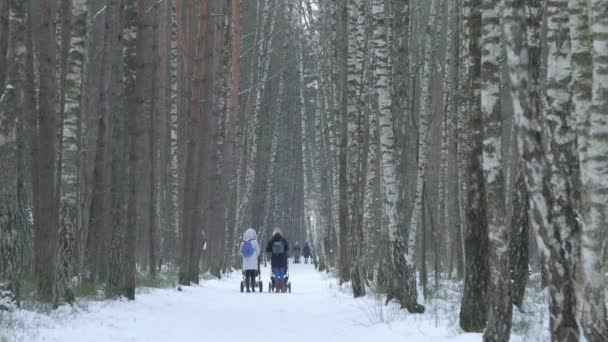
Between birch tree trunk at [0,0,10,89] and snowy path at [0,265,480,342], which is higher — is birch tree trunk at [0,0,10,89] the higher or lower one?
the higher one

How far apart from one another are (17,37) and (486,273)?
7187 millimetres

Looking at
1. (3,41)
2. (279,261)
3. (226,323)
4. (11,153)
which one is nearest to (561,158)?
(226,323)

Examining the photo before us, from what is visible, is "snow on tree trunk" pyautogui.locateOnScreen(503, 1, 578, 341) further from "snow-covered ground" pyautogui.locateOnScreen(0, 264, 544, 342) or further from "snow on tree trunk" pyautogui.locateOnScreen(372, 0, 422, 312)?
"snow on tree trunk" pyautogui.locateOnScreen(372, 0, 422, 312)

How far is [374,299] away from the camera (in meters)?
18.1

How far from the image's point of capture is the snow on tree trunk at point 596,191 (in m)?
7.11

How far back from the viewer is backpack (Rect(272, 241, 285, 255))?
79.3 ft

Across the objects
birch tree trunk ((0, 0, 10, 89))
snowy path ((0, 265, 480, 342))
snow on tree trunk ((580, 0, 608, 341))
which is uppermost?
birch tree trunk ((0, 0, 10, 89))

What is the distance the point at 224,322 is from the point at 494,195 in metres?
6.21

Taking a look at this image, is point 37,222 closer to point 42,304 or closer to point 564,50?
point 42,304

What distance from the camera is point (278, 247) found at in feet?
79.9

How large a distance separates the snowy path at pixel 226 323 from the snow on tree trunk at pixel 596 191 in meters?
2.84

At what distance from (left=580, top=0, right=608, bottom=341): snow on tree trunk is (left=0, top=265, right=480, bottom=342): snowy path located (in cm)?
284

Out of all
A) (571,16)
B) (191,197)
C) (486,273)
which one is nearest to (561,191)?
(571,16)

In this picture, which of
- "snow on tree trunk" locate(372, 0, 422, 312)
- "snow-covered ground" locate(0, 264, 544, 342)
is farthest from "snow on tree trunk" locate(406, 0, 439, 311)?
"snow-covered ground" locate(0, 264, 544, 342)
